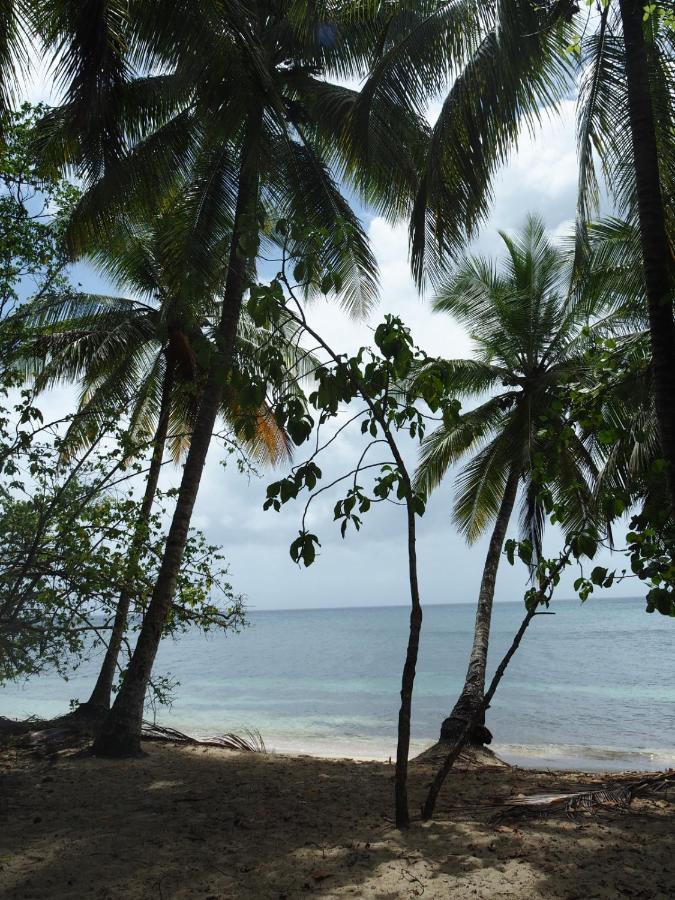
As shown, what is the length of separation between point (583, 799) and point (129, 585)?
5.39m

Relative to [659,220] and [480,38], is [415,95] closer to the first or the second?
[480,38]

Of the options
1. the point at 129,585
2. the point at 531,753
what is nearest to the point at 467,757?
the point at 129,585

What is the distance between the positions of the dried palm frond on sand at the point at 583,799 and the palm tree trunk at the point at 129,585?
4795 millimetres

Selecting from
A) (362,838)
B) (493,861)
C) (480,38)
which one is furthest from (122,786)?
(480,38)

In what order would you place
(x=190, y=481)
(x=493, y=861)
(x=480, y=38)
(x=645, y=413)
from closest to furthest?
(x=493, y=861) < (x=480, y=38) < (x=645, y=413) < (x=190, y=481)

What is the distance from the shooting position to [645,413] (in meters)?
8.46

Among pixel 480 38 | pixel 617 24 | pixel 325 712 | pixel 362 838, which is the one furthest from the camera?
pixel 325 712

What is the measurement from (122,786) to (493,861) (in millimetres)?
3973

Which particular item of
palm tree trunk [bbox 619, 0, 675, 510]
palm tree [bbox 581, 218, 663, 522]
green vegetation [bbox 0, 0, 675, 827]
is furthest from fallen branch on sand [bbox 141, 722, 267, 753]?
palm tree trunk [bbox 619, 0, 675, 510]

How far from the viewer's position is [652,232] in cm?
549

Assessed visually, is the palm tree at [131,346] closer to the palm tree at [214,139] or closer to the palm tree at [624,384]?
the palm tree at [214,139]

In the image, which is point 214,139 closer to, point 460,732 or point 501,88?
point 501,88

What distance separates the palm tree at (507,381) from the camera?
12492 mm

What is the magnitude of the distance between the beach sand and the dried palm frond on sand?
0.15 meters
